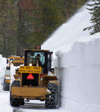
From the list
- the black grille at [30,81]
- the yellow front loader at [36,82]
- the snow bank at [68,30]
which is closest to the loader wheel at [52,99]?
the yellow front loader at [36,82]

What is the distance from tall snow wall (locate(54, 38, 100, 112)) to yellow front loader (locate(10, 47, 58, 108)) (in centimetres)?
63

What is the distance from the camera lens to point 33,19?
6075 cm

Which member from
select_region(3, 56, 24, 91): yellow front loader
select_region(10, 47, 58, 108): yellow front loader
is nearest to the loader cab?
select_region(10, 47, 58, 108): yellow front loader

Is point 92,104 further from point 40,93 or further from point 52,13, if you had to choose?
point 52,13

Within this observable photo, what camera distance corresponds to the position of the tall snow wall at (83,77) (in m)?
7.76

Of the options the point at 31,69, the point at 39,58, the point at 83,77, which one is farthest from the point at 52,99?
the point at 83,77

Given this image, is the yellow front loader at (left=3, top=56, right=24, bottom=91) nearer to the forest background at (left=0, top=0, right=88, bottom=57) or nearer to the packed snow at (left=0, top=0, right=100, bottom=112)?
the packed snow at (left=0, top=0, right=100, bottom=112)

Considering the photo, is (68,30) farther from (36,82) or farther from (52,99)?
(52,99)

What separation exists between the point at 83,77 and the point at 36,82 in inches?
136

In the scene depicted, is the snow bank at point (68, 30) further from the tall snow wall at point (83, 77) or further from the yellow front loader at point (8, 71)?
the tall snow wall at point (83, 77)

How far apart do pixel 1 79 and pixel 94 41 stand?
15.6 meters

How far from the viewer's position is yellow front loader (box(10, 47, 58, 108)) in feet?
36.9

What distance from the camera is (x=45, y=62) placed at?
12.4 meters

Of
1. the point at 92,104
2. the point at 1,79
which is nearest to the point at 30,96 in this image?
the point at 92,104
